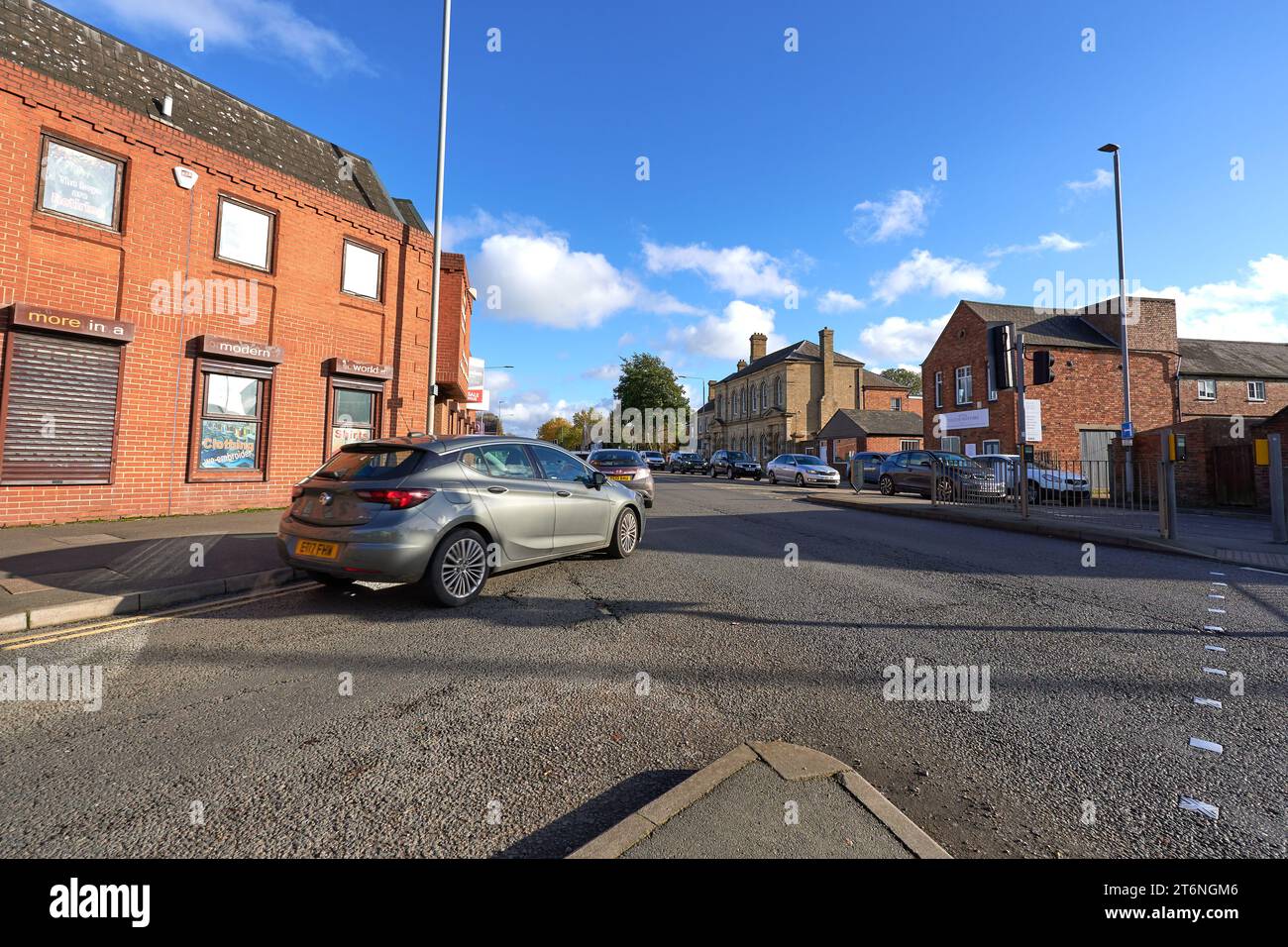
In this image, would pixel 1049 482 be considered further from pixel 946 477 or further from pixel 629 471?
pixel 629 471

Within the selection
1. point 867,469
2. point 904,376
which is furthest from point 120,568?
point 904,376

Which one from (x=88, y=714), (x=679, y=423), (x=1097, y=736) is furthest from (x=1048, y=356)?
(x=679, y=423)

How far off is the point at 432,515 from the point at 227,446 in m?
8.53

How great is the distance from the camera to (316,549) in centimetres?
507

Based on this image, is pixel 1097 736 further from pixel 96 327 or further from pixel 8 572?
pixel 96 327

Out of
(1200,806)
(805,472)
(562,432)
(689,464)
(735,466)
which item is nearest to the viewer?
(1200,806)

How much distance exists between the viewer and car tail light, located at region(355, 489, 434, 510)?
4984 millimetres

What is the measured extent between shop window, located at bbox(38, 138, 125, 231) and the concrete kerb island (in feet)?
41.0

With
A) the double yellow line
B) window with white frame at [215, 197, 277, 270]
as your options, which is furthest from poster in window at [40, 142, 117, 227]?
the double yellow line

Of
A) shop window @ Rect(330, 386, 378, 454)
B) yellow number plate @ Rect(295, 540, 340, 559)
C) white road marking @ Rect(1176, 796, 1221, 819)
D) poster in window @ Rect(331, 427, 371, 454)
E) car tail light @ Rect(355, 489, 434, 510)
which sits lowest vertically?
white road marking @ Rect(1176, 796, 1221, 819)

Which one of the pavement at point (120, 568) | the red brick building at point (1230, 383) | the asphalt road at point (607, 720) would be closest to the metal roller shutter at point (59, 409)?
Answer: the pavement at point (120, 568)

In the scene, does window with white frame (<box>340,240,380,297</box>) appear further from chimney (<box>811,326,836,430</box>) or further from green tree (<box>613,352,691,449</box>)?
green tree (<box>613,352,691,449</box>)

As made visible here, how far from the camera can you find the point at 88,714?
317 cm

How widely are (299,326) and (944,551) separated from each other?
12.6 metres
